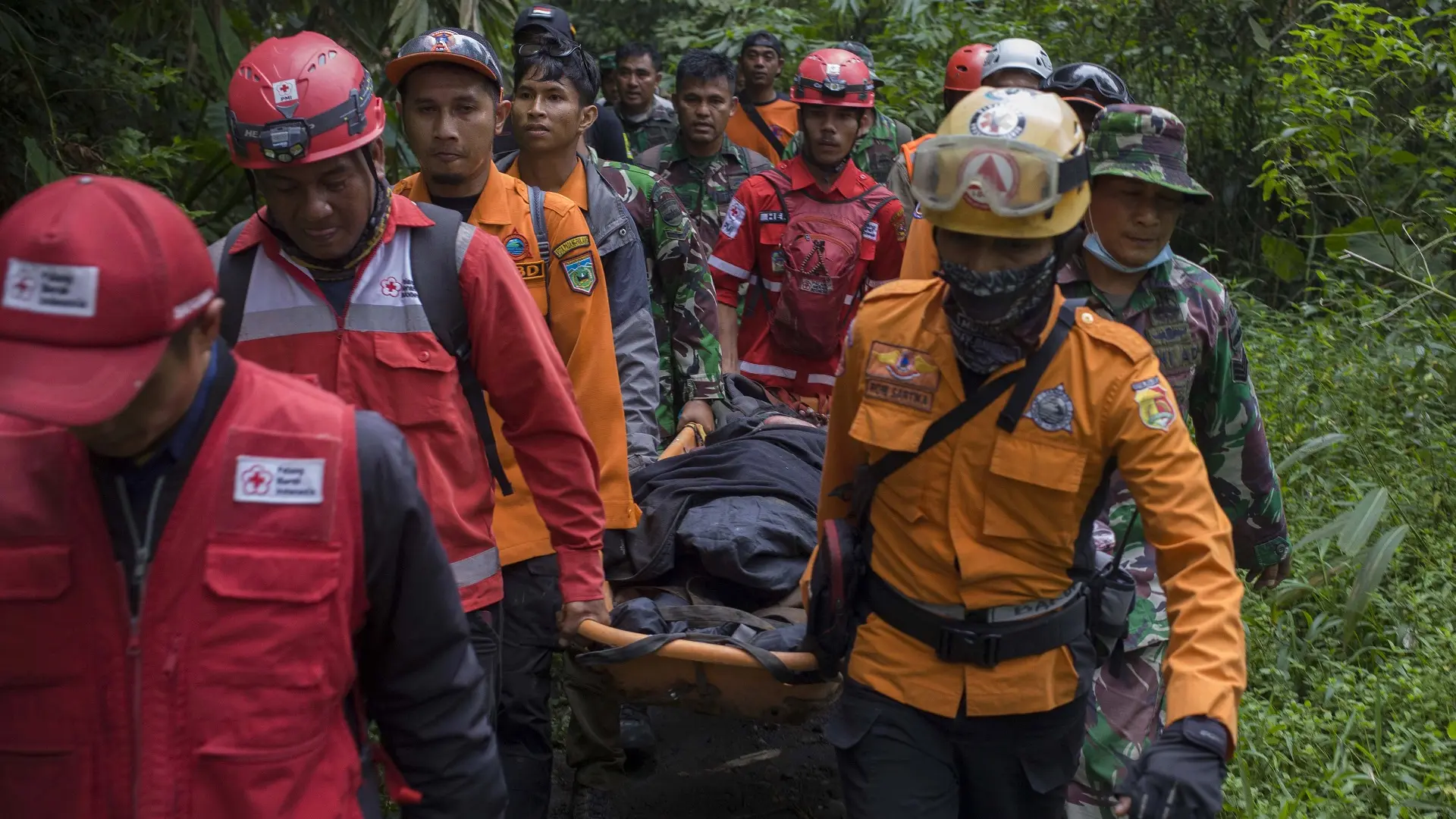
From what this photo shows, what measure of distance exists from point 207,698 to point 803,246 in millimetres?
5194

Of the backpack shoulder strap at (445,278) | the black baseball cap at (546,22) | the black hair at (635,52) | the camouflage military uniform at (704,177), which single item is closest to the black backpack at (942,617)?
the backpack shoulder strap at (445,278)

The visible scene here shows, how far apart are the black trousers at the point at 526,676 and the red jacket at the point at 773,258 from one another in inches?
114

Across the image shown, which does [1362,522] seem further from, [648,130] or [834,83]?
[648,130]

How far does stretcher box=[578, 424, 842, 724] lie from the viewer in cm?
422

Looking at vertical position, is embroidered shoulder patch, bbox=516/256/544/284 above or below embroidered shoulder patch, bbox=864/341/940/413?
below

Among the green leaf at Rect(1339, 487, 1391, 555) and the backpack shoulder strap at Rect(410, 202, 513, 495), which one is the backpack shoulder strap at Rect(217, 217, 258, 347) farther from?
the green leaf at Rect(1339, 487, 1391, 555)

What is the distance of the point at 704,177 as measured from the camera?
891 centimetres

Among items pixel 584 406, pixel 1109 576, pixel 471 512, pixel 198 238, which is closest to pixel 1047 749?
pixel 1109 576

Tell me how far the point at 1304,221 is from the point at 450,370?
32.1ft

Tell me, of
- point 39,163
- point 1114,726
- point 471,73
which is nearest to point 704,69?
point 39,163

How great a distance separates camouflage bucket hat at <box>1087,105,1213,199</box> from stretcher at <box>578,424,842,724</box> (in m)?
1.55

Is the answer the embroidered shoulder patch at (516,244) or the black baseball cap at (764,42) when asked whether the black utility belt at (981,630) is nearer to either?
the embroidered shoulder patch at (516,244)

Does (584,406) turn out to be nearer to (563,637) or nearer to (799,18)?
(563,637)

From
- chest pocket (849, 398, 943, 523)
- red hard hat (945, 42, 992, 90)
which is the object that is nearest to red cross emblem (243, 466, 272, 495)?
chest pocket (849, 398, 943, 523)
